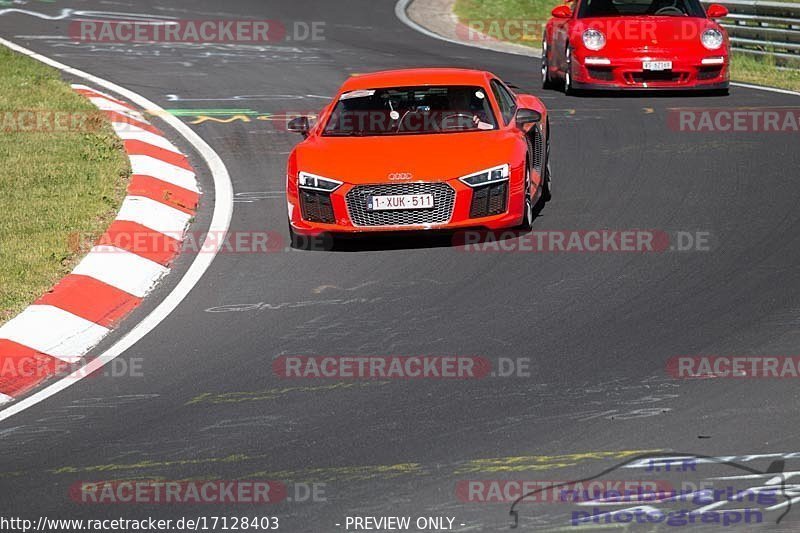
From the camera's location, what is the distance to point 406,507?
6.34 meters

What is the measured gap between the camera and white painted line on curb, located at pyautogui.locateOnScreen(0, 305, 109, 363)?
9.37m

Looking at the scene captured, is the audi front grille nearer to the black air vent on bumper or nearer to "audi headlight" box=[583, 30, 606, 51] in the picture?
the black air vent on bumper

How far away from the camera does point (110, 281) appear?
35.2ft

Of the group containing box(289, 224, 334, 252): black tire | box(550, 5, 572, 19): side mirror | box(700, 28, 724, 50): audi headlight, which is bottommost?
box(289, 224, 334, 252): black tire

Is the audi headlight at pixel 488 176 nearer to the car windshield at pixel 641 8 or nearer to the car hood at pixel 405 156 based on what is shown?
the car hood at pixel 405 156

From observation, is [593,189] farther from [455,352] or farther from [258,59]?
[258,59]

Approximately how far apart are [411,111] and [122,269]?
2765 millimetres

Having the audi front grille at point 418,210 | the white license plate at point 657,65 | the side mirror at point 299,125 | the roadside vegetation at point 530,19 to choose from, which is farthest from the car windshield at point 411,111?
the roadside vegetation at point 530,19

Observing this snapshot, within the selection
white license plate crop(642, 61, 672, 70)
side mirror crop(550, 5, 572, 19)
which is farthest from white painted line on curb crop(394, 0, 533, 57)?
white license plate crop(642, 61, 672, 70)

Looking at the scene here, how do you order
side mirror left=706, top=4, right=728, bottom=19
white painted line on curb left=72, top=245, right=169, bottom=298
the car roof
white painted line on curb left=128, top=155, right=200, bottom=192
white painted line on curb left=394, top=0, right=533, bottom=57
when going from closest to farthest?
white painted line on curb left=72, top=245, right=169, bottom=298, the car roof, white painted line on curb left=128, top=155, right=200, bottom=192, side mirror left=706, top=4, right=728, bottom=19, white painted line on curb left=394, top=0, right=533, bottom=57

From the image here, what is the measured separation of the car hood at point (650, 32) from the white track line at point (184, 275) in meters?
5.32

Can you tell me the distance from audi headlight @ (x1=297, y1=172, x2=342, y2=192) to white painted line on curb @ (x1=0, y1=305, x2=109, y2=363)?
2.25 metres

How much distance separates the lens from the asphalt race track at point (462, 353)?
6.78 m

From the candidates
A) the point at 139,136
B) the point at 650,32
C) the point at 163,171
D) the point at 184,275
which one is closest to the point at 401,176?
the point at 184,275
